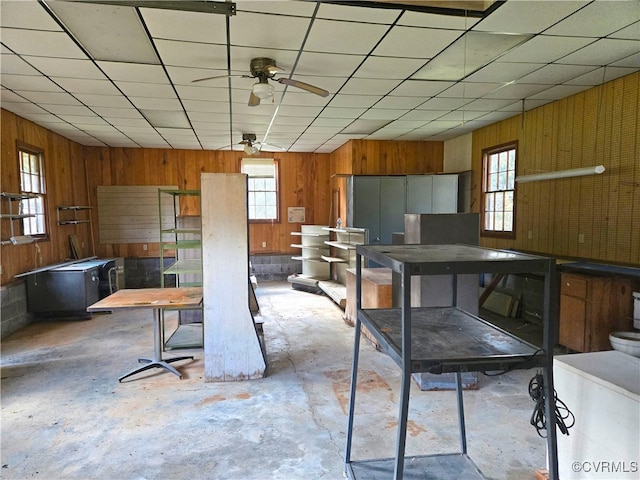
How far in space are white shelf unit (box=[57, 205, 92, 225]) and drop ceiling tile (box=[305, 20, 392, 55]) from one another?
17.4 ft

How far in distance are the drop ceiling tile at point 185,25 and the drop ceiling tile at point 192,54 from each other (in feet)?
0.35

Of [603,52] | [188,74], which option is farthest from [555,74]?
[188,74]

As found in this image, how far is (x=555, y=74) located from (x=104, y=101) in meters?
5.03

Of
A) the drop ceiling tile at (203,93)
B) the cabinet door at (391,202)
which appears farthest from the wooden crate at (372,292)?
the drop ceiling tile at (203,93)

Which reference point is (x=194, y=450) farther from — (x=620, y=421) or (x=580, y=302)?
(x=580, y=302)

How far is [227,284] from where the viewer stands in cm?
335

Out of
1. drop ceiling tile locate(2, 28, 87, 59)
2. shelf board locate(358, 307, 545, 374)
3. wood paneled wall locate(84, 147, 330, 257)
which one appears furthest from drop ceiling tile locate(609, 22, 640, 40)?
wood paneled wall locate(84, 147, 330, 257)

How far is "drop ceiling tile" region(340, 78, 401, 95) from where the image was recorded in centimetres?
396

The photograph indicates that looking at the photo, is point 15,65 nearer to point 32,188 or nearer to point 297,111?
point 32,188

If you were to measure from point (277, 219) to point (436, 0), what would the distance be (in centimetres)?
630

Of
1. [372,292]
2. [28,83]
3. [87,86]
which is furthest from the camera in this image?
[372,292]

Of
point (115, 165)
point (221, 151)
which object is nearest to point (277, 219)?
point (221, 151)

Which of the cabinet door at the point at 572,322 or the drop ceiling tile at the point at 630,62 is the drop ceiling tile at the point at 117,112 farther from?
the cabinet door at the point at 572,322

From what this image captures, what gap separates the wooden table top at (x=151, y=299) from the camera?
322 cm
